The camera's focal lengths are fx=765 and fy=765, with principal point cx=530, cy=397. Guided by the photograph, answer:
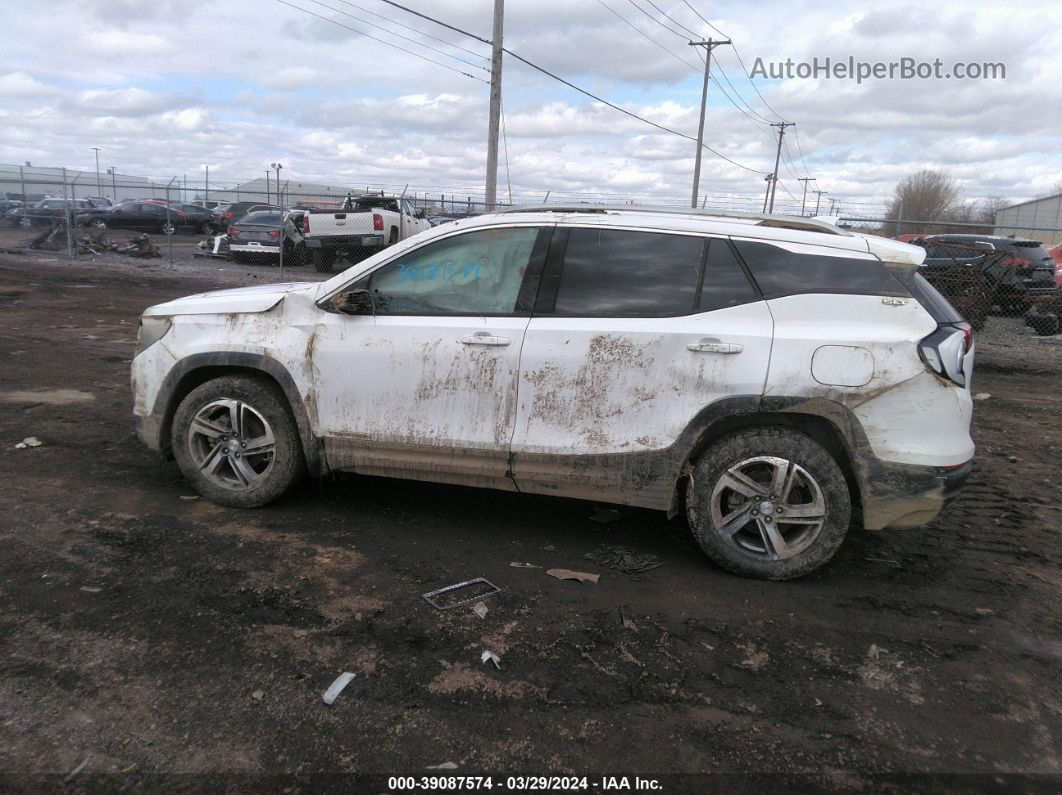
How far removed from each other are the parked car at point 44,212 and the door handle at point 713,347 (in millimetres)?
21145

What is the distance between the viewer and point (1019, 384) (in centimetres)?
945

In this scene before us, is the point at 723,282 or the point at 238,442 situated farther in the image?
the point at 238,442

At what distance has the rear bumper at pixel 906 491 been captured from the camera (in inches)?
142

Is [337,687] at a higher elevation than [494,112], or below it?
below

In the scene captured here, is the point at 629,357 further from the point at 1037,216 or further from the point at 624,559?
the point at 1037,216

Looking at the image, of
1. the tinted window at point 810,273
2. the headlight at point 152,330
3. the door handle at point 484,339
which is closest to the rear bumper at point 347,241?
the headlight at point 152,330

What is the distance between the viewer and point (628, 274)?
395 cm

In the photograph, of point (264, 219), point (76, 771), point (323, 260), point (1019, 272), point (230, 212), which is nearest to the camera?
point (76, 771)

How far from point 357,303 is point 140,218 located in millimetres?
31603

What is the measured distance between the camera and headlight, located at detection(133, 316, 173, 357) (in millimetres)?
4523

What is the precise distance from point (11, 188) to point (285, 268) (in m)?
41.4

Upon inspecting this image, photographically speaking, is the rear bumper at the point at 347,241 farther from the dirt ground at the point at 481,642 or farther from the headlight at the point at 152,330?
the headlight at the point at 152,330

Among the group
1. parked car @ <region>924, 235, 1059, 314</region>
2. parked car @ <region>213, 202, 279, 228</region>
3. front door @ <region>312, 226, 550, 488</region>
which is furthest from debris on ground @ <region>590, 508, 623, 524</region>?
parked car @ <region>213, 202, 279, 228</region>

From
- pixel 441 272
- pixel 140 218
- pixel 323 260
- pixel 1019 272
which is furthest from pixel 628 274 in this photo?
pixel 140 218
